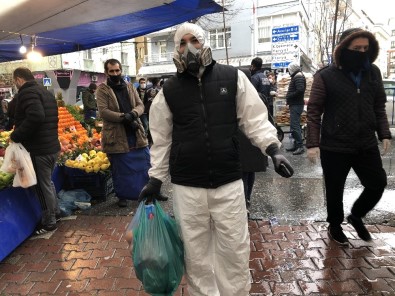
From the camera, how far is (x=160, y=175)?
8.16 feet

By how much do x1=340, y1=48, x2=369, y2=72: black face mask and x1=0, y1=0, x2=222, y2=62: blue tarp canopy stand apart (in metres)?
2.01

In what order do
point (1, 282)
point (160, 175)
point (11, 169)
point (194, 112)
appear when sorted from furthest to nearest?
1. point (11, 169)
2. point (1, 282)
3. point (160, 175)
4. point (194, 112)

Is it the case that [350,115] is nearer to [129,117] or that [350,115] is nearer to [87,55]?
[129,117]

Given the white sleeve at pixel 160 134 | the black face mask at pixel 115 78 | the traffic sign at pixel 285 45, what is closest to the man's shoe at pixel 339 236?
the white sleeve at pixel 160 134

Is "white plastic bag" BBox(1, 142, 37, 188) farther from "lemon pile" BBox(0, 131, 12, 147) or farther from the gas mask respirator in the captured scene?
the gas mask respirator

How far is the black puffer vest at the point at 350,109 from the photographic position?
3.20 meters

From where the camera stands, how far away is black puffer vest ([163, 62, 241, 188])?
2293mm

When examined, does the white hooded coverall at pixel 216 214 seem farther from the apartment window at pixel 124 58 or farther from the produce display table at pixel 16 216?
the apartment window at pixel 124 58

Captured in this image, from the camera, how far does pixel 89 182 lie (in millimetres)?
5348

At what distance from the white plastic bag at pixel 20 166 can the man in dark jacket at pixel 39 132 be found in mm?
125

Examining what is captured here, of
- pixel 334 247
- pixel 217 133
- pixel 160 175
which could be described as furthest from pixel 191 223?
pixel 334 247

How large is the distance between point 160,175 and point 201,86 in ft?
2.21

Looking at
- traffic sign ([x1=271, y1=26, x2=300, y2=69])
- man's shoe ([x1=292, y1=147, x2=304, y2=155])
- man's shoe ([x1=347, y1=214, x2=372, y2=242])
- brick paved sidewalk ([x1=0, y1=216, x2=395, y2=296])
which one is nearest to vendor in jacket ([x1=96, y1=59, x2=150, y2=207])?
brick paved sidewalk ([x1=0, y1=216, x2=395, y2=296])

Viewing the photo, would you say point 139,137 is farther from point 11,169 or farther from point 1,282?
point 1,282
